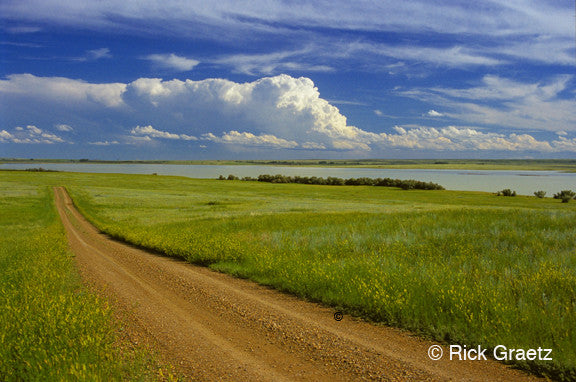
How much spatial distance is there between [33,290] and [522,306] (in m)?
10.6

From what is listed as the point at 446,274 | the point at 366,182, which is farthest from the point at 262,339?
the point at 366,182

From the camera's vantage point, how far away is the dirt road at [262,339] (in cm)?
588

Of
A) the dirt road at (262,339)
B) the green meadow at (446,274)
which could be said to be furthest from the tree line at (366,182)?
the dirt road at (262,339)

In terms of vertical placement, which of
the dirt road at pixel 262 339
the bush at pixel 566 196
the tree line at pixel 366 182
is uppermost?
the tree line at pixel 366 182

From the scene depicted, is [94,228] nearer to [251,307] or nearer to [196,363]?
[251,307]

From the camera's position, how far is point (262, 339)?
7164 millimetres

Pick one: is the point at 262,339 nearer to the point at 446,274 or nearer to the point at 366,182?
the point at 446,274

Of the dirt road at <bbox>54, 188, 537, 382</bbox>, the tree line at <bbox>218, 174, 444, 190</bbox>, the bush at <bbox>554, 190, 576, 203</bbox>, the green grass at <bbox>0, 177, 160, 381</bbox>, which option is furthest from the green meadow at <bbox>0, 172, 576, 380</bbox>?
the tree line at <bbox>218, 174, 444, 190</bbox>

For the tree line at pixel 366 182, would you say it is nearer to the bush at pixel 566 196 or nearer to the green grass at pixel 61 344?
the bush at pixel 566 196

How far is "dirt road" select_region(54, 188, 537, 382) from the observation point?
5883mm

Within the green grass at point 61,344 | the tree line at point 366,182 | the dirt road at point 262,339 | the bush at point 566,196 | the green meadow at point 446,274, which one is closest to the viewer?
the green grass at point 61,344

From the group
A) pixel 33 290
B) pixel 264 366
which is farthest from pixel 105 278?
pixel 264 366

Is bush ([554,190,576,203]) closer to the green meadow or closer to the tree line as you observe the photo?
the tree line

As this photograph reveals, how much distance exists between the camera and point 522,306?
7.59m
